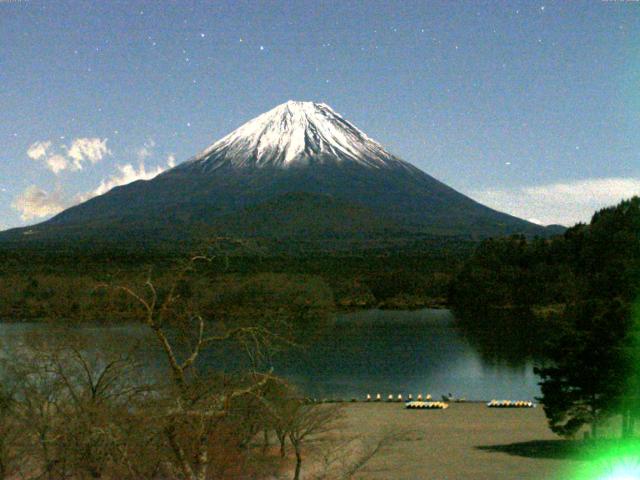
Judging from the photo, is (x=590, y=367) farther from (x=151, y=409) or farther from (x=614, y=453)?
(x=151, y=409)

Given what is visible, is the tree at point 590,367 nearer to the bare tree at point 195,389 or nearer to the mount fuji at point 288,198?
the bare tree at point 195,389

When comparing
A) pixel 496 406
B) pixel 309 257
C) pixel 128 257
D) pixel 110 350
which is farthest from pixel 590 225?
pixel 110 350

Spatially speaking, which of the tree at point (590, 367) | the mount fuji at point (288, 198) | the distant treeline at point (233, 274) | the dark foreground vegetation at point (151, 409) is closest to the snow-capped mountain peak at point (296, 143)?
the mount fuji at point (288, 198)

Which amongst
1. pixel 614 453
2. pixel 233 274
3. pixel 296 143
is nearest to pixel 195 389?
pixel 614 453

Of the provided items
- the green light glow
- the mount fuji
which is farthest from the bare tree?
the mount fuji

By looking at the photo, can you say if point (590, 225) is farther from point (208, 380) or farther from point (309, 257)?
point (208, 380)

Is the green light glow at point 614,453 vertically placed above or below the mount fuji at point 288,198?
below

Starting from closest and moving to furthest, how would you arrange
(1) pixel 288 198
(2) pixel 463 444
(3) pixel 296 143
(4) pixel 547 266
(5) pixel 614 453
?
(5) pixel 614 453 < (2) pixel 463 444 < (4) pixel 547 266 < (1) pixel 288 198 < (3) pixel 296 143
